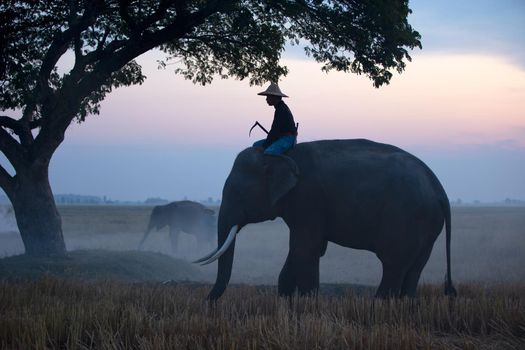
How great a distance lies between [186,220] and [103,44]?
14.6 m

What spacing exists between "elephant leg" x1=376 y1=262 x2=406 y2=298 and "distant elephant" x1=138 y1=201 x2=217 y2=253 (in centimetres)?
2191

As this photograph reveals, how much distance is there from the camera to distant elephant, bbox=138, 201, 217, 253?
103 feet

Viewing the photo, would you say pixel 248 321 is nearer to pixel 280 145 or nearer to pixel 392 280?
pixel 392 280

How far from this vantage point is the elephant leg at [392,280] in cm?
966

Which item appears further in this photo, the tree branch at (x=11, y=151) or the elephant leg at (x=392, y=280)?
the tree branch at (x=11, y=151)

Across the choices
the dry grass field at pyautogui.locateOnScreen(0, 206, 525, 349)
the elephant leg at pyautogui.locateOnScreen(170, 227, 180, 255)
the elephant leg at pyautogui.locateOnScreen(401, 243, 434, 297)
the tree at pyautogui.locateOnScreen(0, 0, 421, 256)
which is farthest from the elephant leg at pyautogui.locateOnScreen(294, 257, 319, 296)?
the elephant leg at pyautogui.locateOnScreen(170, 227, 180, 255)

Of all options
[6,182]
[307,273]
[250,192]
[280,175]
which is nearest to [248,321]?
[307,273]

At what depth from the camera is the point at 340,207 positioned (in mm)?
10125

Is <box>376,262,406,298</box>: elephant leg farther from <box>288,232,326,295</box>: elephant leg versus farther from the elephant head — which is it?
the elephant head

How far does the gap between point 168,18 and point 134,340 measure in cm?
1307

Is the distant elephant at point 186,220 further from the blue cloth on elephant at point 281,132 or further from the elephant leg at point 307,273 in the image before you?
the elephant leg at point 307,273

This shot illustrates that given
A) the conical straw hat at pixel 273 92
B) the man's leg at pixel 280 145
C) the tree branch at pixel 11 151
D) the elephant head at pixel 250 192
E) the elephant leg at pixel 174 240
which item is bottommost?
the elephant leg at pixel 174 240

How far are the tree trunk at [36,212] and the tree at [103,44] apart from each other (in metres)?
0.02

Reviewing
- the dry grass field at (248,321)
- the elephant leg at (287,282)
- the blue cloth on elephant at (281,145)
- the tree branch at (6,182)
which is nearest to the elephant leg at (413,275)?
the dry grass field at (248,321)
